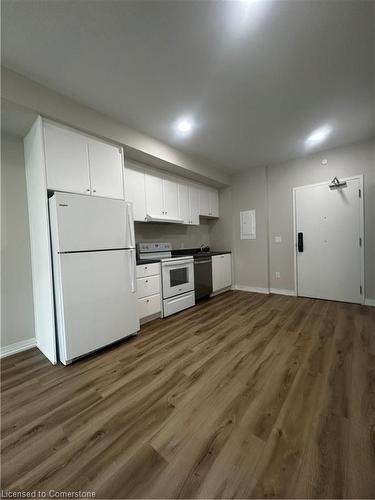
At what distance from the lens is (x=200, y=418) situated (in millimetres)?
1271

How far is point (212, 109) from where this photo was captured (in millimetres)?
2252

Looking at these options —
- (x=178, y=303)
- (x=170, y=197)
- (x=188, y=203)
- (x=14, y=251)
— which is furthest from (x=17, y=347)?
(x=188, y=203)

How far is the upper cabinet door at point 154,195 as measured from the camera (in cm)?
312

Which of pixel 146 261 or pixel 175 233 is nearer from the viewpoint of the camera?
pixel 146 261

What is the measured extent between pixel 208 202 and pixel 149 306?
8.55 ft

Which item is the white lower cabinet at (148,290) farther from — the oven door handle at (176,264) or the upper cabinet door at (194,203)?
the upper cabinet door at (194,203)

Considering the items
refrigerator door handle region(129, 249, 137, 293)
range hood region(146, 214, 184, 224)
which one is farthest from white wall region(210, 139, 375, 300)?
refrigerator door handle region(129, 249, 137, 293)

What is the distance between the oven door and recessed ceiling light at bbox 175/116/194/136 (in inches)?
71.9

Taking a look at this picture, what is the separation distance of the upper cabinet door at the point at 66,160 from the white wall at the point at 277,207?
125 inches

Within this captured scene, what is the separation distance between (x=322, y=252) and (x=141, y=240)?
3.15 metres

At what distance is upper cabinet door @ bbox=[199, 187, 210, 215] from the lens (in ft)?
13.7

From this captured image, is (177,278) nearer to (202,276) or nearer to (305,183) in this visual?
(202,276)

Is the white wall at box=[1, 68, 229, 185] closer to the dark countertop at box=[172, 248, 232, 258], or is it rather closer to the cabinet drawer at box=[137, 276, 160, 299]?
the dark countertop at box=[172, 248, 232, 258]


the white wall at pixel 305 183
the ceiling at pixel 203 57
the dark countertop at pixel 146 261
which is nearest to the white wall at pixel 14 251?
the ceiling at pixel 203 57
